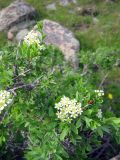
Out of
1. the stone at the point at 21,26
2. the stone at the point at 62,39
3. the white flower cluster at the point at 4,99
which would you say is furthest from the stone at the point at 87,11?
the white flower cluster at the point at 4,99

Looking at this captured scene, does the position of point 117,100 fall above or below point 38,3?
below

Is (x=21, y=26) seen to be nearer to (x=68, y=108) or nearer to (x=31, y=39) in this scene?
(x=31, y=39)

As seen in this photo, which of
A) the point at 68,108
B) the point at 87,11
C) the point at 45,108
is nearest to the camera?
the point at 68,108

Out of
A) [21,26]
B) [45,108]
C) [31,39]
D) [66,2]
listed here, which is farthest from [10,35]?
[31,39]

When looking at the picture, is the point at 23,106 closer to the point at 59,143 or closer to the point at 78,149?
the point at 59,143

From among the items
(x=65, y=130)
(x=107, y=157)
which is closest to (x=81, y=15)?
(x=107, y=157)
